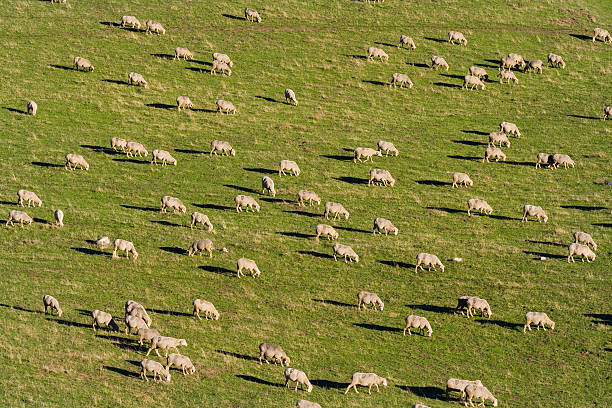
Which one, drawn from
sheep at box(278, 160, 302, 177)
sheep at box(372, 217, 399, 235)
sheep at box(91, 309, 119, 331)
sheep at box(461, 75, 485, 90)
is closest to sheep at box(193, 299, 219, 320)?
sheep at box(91, 309, 119, 331)

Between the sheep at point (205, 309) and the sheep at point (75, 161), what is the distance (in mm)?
19159

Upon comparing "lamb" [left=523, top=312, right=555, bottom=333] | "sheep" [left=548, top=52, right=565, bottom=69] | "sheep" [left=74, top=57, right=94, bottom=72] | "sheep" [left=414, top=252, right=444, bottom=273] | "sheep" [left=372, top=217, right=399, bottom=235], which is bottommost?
"lamb" [left=523, top=312, right=555, bottom=333]

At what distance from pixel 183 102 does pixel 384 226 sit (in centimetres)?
2182

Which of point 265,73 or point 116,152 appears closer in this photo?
point 116,152

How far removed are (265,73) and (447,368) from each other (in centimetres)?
4030

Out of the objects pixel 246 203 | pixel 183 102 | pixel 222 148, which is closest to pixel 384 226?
pixel 246 203

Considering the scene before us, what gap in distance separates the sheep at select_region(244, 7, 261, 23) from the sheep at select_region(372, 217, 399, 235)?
36.5 meters

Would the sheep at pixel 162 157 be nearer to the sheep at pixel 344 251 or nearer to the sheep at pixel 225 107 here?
the sheep at pixel 225 107

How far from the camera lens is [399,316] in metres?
49.1

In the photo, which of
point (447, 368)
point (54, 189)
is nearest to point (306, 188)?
point (54, 189)

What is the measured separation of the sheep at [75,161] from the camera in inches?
2464

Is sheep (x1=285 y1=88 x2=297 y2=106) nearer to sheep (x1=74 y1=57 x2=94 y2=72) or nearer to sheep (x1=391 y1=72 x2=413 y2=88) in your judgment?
sheep (x1=391 y1=72 x2=413 y2=88)

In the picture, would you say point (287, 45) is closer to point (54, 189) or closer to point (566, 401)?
point (54, 189)

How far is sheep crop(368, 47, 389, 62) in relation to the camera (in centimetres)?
8269
